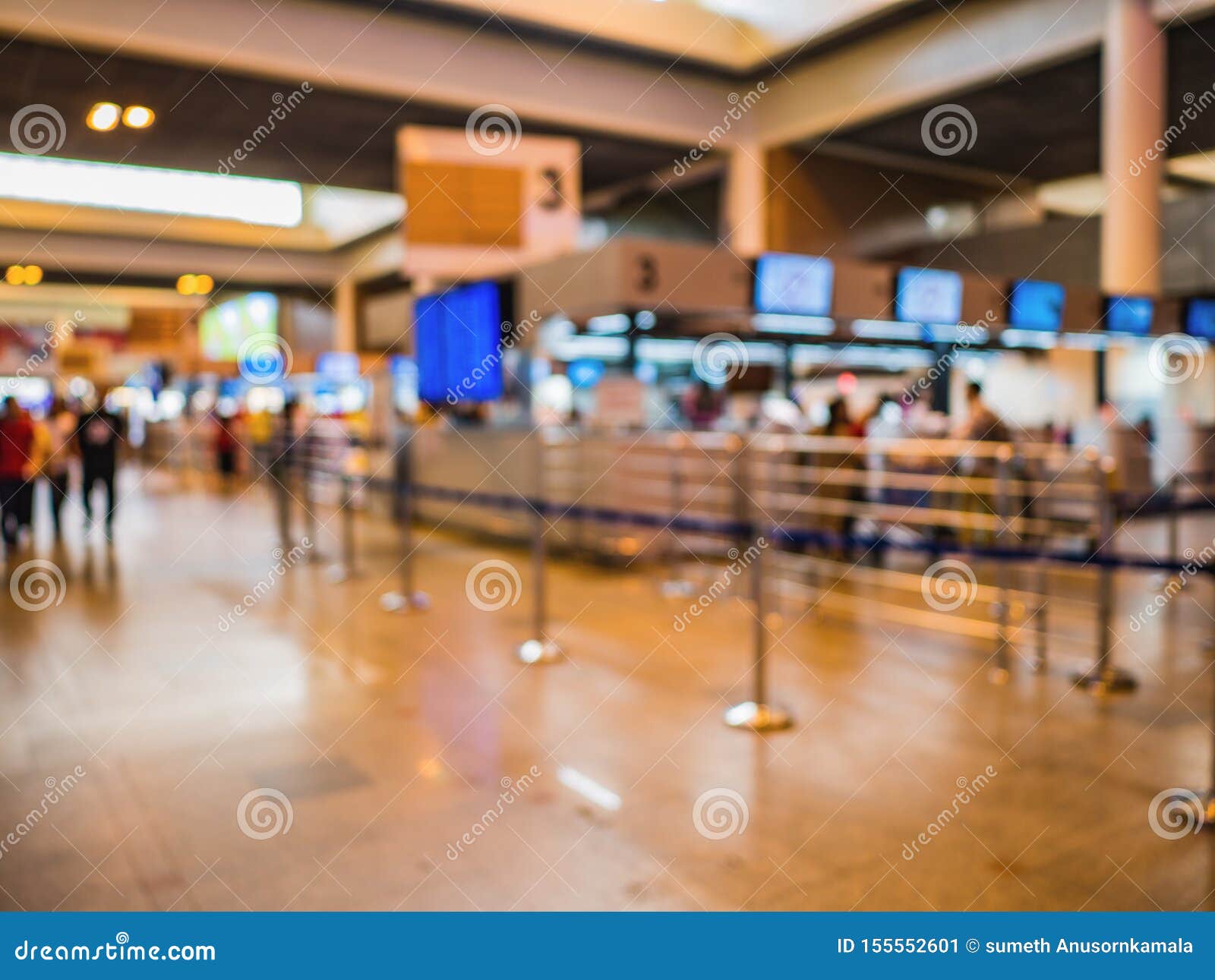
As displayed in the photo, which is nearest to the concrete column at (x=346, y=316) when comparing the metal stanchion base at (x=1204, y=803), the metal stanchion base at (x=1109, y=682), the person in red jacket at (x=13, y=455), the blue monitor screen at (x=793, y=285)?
the person in red jacket at (x=13, y=455)

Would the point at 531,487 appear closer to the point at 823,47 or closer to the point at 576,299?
the point at 576,299

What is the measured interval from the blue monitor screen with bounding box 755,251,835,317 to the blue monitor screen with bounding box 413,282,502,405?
2.22m

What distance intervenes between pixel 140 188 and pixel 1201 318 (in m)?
13.9

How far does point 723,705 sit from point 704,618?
1941mm

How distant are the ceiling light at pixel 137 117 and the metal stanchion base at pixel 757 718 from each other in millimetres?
8167

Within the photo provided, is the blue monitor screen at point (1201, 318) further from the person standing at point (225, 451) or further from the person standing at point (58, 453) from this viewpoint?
the person standing at point (225, 451)

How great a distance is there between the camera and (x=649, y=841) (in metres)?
2.97

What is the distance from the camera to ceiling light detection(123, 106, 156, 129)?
941 cm

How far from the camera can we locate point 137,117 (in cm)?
962

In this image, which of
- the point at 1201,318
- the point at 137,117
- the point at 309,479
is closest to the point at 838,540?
the point at 309,479

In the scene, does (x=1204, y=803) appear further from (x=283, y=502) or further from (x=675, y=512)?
(x=283, y=502)

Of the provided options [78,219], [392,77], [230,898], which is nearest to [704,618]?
[230,898]

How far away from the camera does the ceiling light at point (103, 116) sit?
9.51 meters

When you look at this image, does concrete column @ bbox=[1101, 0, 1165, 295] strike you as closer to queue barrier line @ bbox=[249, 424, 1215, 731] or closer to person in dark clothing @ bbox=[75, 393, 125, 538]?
queue barrier line @ bbox=[249, 424, 1215, 731]
